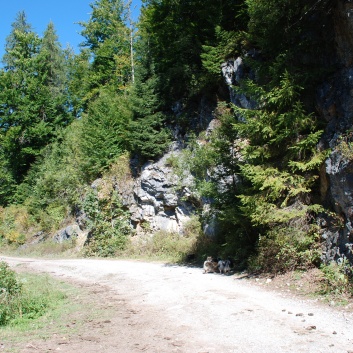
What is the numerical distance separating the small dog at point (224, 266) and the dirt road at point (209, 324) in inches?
53.9

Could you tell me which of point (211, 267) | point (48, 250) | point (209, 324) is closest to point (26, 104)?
point (48, 250)

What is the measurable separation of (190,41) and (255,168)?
43.4 ft

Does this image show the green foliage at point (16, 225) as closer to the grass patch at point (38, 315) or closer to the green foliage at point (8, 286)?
the grass patch at point (38, 315)

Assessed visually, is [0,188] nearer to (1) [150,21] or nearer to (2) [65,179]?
(2) [65,179]

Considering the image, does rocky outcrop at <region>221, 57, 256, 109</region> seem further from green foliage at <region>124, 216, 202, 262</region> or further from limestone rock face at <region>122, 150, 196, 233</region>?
green foliage at <region>124, 216, 202, 262</region>

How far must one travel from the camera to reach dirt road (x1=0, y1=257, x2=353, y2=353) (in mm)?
4965

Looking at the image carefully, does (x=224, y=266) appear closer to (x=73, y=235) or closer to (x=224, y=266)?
(x=224, y=266)

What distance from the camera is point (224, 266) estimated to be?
430 inches

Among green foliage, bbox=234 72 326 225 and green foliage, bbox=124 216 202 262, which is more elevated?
green foliage, bbox=234 72 326 225

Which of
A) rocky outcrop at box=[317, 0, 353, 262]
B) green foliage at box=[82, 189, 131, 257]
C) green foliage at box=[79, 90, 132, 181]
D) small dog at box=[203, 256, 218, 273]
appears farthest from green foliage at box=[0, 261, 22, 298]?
green foliage at box=[79, 90, 132, 181]

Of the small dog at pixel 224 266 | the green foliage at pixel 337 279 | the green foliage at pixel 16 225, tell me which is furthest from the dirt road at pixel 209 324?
the green foliage at pixel 16 225

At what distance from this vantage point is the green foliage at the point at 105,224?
63.5 feet

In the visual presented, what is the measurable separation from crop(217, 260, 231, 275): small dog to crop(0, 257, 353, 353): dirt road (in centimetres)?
137

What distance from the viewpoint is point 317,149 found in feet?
29.5
